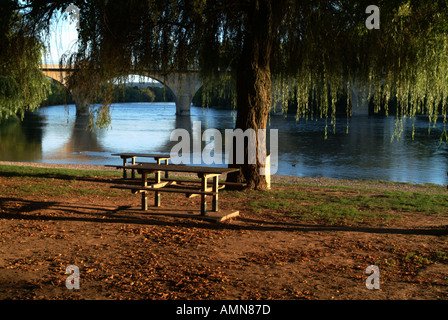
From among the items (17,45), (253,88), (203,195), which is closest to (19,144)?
(17,45)

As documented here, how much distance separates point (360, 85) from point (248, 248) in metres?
4.64

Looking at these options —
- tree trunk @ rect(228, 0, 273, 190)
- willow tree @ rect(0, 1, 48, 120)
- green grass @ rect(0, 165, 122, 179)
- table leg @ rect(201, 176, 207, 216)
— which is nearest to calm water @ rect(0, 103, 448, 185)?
green grass @ rect(0, 165, 122, 179)

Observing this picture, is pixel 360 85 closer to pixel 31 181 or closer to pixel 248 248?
pixel 248 248

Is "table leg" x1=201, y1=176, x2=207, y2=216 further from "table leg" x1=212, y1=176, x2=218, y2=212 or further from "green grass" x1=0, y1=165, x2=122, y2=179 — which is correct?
"green grass" x1=0, y1=165, x2=122, y2=179

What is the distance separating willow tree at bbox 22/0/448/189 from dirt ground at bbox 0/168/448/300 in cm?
225

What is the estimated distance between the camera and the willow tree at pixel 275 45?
847 centimetres

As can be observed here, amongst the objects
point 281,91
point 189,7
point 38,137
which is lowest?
point 38,137

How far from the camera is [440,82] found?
8258 mm

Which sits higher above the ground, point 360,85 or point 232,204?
point 360,85

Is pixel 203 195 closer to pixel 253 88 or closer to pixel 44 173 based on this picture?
pixel 253 88

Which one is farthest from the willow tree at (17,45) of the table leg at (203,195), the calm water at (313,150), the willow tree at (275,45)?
the calm water at (313,150)

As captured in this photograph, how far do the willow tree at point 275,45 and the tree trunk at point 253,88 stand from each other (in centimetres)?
2
